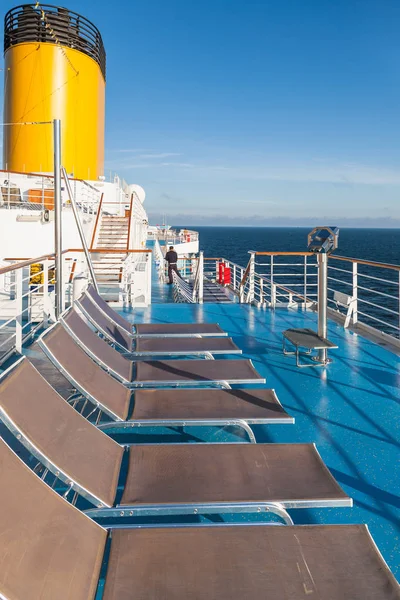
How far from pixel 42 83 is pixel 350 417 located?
11640mm

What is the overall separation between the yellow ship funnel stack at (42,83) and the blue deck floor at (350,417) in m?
8.47

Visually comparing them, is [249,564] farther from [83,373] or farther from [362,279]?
[362,279]

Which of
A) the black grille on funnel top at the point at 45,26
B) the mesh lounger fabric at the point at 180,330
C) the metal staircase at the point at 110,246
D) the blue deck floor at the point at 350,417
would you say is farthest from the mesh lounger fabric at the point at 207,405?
the black grille on funnel top at the point at 45,26

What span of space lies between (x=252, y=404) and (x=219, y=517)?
0.75 m

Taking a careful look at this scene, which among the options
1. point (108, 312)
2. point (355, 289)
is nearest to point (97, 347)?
point (108, 312)

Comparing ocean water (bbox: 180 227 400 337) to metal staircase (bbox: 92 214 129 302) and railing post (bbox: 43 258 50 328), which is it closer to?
railing post (bbox: 43 258 50 328)

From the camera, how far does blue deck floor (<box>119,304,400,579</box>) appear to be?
2.04m

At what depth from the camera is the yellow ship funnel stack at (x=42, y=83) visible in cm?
1197

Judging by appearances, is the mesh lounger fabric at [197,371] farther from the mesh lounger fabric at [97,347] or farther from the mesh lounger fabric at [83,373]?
the mesh lounger fabric at [83,373]

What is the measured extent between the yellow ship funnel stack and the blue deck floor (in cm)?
847

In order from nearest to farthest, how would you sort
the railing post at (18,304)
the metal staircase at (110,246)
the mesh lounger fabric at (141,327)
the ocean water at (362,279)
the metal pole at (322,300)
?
the railing post at (18,304) → the mesh lounger fabric at (141,327) → the metal pole at (322,300) → the ocean water at (362,279) → the metal staircase at (110,246)

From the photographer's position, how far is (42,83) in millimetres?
12047

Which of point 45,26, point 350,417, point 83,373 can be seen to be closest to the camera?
Result: point 83,373

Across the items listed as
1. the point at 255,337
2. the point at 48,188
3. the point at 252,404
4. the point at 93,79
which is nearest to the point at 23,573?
the point at 252,404
